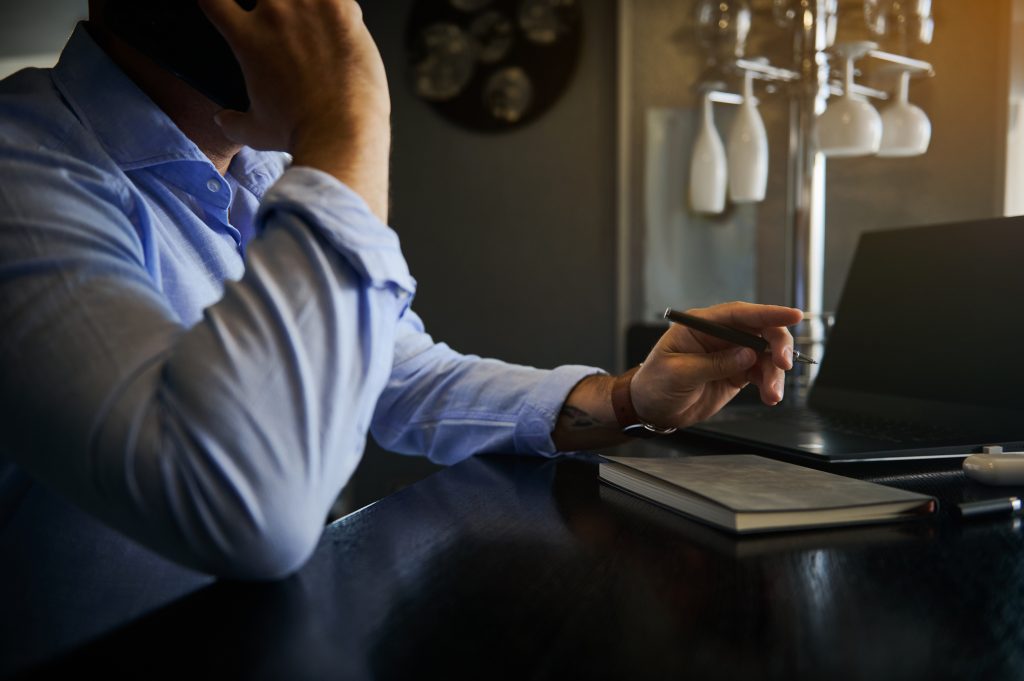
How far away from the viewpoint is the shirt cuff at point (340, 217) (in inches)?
20.7

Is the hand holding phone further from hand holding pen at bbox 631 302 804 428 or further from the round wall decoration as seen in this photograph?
the round wall decoration

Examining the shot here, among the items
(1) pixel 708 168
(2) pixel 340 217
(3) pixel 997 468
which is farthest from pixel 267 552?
(1) pixel 708 168

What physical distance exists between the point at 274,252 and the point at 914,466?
2.08ft

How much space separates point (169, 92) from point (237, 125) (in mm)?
127

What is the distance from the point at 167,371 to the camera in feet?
1.61

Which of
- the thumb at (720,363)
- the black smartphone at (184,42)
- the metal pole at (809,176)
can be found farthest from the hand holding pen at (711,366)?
the metal pole at (809,176)

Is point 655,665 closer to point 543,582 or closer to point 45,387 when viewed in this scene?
point 543,582

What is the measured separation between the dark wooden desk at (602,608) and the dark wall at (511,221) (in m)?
2.24

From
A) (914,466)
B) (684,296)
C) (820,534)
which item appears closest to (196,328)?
(820,534)

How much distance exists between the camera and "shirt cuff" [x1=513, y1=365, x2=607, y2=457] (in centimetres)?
91

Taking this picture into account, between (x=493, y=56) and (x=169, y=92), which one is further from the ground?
(x=493, y=56)

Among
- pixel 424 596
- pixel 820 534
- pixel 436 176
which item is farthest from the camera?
pixel 436 176

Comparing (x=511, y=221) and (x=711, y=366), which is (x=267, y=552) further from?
(x=511, y=221)

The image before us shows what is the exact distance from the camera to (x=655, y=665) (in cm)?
38
